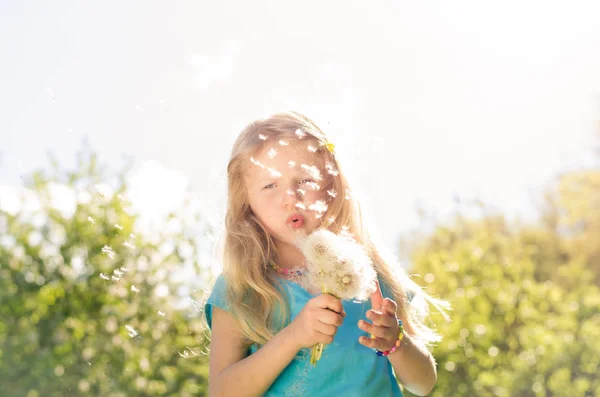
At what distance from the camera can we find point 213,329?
2553 millimetres

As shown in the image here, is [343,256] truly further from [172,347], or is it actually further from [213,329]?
[172,347]

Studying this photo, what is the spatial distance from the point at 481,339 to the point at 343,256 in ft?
10.3

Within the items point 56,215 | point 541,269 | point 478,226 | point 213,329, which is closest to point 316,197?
point 213,329

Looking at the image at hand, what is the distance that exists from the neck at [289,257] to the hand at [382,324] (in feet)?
1.65

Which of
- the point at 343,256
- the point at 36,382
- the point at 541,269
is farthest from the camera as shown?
the point at 541,269

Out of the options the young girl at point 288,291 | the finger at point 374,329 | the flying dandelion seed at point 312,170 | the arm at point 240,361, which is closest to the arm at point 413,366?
the young girl at point 288,291

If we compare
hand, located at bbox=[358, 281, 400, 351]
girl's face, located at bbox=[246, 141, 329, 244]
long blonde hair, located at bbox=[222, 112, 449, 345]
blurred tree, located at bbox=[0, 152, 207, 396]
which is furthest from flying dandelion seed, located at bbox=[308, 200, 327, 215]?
blurred tree, located at bbox=[0, 152, 207, 396]

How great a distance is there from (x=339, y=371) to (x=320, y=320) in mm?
450

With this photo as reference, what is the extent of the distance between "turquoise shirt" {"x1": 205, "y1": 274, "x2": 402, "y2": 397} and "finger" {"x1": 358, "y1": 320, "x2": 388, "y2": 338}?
33cm

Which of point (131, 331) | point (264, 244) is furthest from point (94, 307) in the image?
point (264, 244)

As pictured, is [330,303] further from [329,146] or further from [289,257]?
[329,146]

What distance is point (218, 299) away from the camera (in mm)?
2555

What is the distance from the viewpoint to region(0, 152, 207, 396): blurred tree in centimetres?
455

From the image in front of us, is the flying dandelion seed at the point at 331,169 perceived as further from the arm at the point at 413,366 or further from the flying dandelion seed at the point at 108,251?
the flying dandelion seed at the point at 108,251
